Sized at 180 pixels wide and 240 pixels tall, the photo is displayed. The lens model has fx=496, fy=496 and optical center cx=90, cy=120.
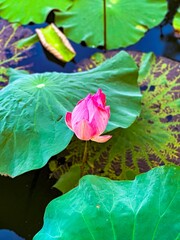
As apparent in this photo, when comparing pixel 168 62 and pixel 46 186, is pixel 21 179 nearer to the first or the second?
pixel 46 186

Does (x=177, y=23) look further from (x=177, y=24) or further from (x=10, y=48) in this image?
(x=10, y=48)

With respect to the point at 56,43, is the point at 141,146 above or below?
below

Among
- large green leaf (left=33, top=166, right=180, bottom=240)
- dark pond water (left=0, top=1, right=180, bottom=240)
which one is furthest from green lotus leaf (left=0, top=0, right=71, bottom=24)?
large green leaf (left=33, top=166, right=180, bottom=240)

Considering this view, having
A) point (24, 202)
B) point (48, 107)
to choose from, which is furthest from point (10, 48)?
point (24, 202)

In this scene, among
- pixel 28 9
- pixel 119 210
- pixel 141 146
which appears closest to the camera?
pixel 119 210

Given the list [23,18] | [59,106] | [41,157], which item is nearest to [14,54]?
[23,18]

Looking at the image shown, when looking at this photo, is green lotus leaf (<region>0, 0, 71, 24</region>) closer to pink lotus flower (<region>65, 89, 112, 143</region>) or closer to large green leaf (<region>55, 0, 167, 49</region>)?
large green leaf (<region>55, 0, 167, 49</region>)

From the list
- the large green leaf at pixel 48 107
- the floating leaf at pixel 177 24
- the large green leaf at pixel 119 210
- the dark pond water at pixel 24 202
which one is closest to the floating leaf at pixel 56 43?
the large green leaf at pixel 48 107
